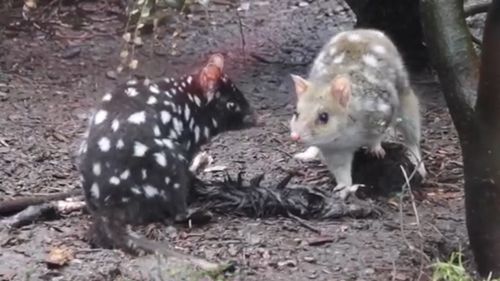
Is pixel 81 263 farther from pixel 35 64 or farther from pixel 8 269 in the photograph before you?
pixel 35 64

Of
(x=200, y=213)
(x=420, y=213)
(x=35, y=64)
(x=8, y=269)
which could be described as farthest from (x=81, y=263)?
(x=35, y=64)

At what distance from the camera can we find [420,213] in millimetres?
4648

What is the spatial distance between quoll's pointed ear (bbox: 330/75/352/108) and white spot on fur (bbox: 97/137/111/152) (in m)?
0.99

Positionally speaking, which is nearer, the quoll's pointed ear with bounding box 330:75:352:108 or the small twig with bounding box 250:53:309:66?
the quoll's pointed ear with bounding box 330:75:352:108

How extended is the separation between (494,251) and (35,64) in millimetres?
3649

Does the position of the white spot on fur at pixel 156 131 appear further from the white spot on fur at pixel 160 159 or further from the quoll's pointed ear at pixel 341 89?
the quoll's pointed ear at pixel 341 89

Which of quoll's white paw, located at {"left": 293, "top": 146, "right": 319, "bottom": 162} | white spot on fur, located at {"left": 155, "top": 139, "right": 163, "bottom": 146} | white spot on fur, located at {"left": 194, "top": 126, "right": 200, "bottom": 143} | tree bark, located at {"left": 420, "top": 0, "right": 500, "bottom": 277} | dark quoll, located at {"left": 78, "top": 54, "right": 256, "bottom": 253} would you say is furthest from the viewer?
quoll's white paw, located at {"left": 293, "top": 146, "right": 319, "bottom": 162}

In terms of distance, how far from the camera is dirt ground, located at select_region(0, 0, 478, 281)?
4078 millimetres

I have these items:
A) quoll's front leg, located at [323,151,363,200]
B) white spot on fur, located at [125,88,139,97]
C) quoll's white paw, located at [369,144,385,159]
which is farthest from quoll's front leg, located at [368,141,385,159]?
white spot on fur, located at [125,88,139,97]

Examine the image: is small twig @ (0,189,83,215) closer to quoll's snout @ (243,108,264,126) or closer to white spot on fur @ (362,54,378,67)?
quoll's snout @ (243,108,264,126)

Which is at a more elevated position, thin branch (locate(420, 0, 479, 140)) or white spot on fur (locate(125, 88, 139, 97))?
thin branch (locate(420, 0, 479, 140))

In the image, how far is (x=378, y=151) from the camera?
16.1 feet

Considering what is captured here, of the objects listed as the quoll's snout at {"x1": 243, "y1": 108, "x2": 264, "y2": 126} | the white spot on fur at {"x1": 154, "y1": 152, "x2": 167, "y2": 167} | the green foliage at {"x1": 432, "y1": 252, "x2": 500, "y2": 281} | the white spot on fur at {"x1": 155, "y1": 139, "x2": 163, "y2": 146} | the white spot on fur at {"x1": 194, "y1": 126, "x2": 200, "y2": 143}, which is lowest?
the green foliage at {"x1": 432, "y1": 252, "x2": 500, "y2": 281}

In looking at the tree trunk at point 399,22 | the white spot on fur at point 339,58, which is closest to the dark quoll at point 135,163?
the white spot on fur at point 339,58
